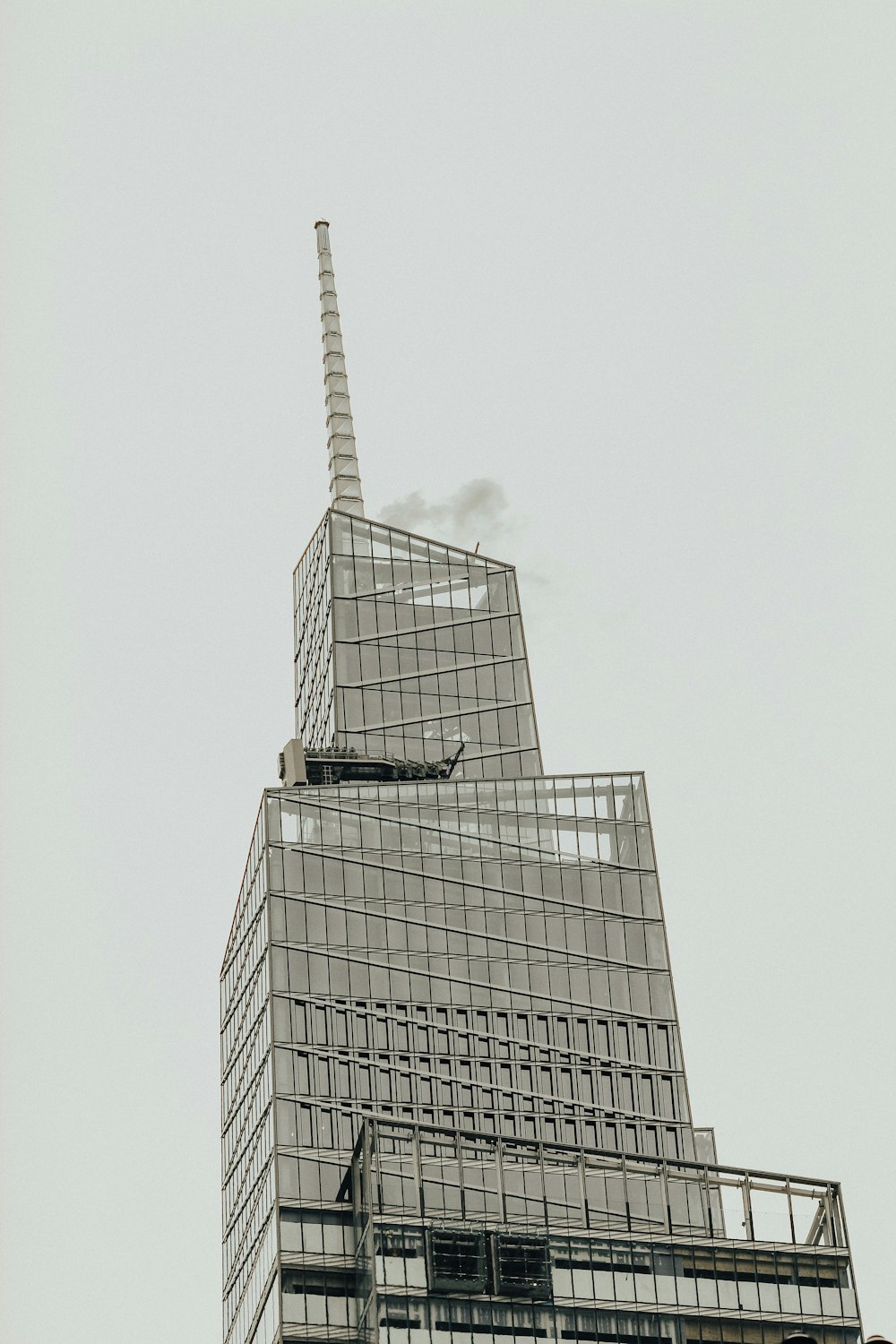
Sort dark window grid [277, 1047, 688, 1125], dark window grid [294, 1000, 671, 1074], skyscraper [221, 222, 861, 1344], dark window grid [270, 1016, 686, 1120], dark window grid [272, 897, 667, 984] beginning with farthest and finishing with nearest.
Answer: dark window grid [272, 897, 667, 984]
dark window grid [294, 1000, 671, 1074]
dark window grid [270, 1016, 686, 1120]
dark window grid [277, 1047, 688, 1125]
skyscraper [221, 222, 861, 1344]

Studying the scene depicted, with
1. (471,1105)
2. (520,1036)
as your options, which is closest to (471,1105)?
(471,1105)

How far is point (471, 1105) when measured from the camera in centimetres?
18325

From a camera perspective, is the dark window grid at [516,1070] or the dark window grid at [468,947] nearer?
the dark window grid at [516,1070]

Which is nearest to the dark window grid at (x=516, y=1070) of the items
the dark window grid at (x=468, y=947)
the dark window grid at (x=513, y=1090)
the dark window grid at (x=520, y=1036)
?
the dark window grid at (x=513, y=1090)

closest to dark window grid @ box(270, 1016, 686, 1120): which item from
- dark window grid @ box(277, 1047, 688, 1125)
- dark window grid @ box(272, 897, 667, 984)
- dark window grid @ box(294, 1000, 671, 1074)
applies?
dark window grid @ box(277, 1047, 688, 1125)

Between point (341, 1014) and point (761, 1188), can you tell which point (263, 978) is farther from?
point (761, 1188)

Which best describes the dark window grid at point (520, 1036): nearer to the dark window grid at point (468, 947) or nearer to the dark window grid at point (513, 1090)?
the dark window grid at point (513, 1090)

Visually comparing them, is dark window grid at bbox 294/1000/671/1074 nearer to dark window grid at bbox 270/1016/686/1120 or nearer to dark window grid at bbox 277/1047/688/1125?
dark window grid at bbox 270/1016/686/1120

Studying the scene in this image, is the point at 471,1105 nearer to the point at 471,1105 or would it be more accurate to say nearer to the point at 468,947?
the point at 471,1105

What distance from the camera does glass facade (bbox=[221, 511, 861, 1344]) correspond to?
6304 inches

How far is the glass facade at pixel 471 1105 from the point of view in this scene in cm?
16012

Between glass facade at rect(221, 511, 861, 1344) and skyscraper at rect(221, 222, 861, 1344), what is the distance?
174 mm

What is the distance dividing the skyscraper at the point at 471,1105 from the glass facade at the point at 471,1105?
6.9 inches

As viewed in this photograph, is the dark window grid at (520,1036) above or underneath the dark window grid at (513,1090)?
above
